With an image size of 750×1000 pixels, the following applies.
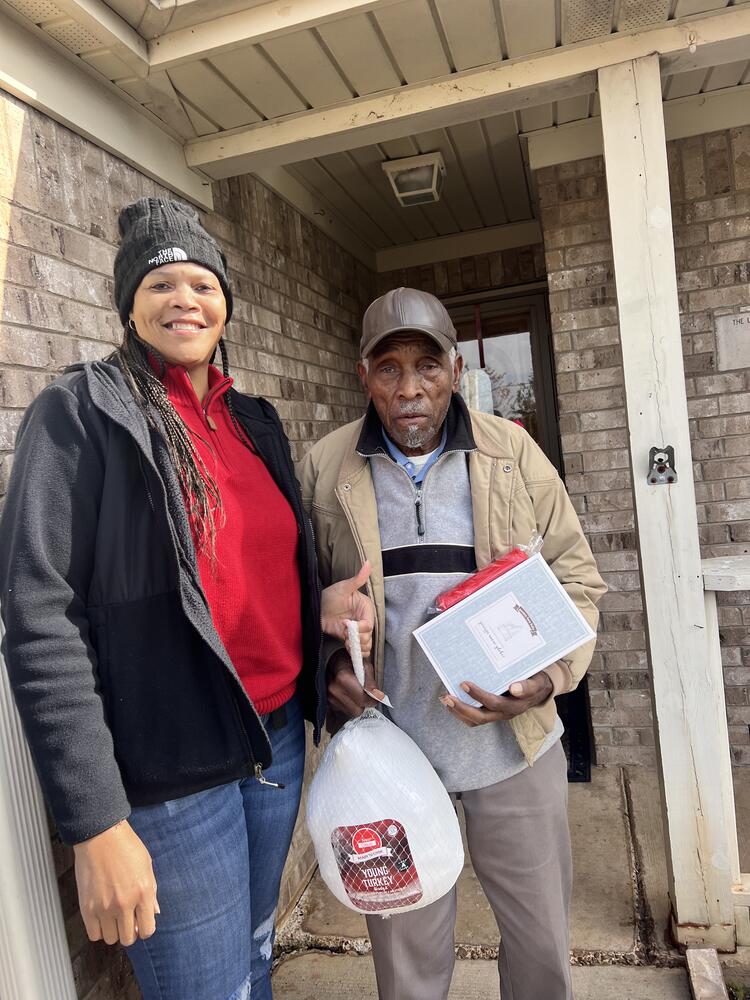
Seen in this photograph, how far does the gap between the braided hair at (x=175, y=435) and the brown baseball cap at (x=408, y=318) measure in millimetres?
513

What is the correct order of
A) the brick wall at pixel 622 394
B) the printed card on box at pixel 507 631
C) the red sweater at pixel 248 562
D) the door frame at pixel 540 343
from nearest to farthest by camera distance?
the red sweater at pixel 248 562
the printed card on box at pixel 507 631
the brick wall at pixel 622 394
the door frame at pixel 540 343

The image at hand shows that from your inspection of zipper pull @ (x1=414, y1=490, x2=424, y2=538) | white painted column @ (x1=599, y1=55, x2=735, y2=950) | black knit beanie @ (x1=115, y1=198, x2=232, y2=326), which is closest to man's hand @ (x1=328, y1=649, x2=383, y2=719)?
zipper pull @ (x1=414, y1=490, x2=424, y2=538)

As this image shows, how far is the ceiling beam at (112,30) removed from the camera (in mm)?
1737

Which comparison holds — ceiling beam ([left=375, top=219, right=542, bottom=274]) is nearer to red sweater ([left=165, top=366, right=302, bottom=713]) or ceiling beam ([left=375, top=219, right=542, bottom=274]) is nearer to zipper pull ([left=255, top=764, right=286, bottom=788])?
red sweater ([left=165, top=366, right=302, bottom=713])

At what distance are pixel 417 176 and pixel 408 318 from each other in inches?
83.8

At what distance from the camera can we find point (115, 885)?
1.10 meters

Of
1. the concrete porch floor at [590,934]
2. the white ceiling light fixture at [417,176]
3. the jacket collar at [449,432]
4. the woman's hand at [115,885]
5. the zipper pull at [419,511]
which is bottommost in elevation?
the concrete porch floor at [590,934]

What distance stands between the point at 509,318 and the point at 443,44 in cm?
255

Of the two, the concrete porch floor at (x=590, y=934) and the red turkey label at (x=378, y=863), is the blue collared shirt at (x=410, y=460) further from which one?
the concrete porch floor at (x=590, y=934)

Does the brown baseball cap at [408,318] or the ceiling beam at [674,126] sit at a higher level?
the ceiling beam at [674,126]

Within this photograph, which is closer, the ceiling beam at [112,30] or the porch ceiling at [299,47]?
the ceiling beam at [112,30]

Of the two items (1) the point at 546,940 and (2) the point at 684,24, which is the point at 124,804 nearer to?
(1) the point at 546,940

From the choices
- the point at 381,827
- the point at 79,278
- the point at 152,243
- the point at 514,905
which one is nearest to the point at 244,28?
the point at 79,278

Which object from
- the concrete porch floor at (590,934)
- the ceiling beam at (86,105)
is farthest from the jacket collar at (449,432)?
the concrete porch floor at (590,934)
